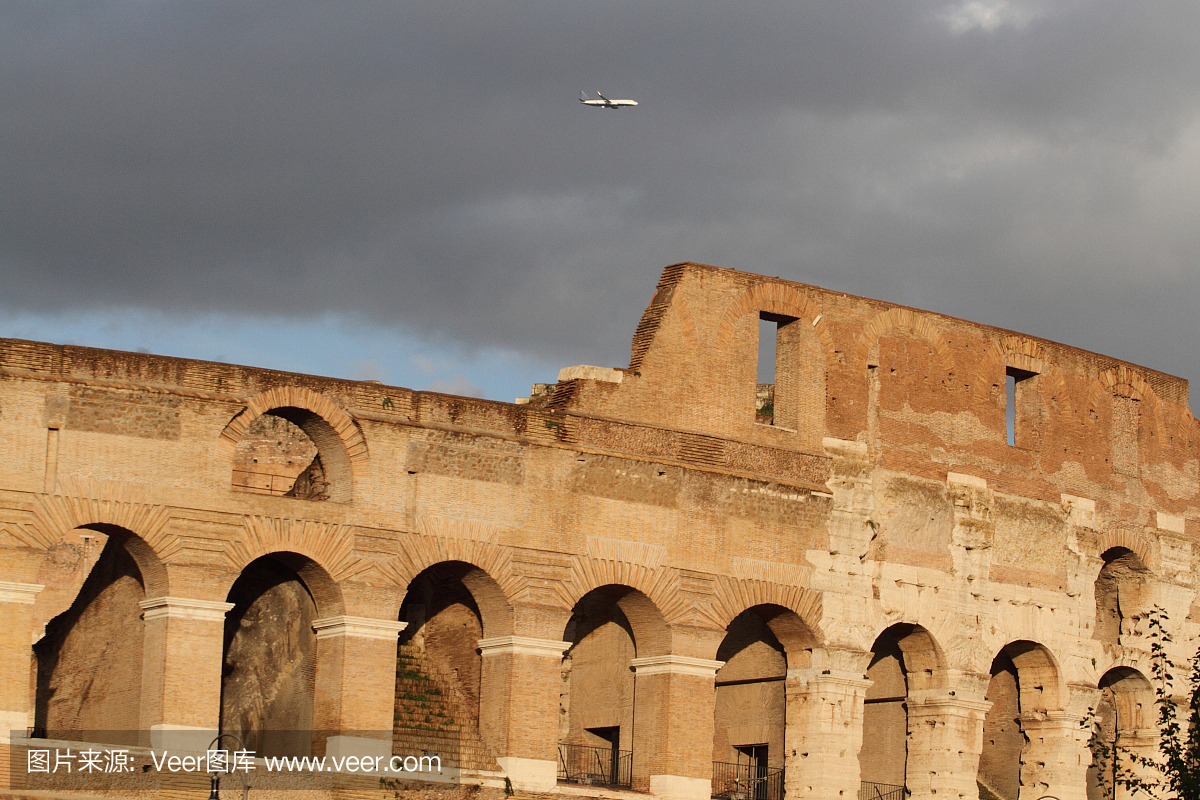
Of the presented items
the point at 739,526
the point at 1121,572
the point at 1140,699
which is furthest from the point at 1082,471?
the point at 739,526

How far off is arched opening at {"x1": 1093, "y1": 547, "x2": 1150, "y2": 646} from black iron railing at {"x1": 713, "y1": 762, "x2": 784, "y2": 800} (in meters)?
5.31

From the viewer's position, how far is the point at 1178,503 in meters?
26.0

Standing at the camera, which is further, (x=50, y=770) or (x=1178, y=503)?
(x=1178, y=503)

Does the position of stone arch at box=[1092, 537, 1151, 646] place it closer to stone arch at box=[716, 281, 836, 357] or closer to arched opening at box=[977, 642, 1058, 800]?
arched opening at box=[977, 642, 1058, 800]

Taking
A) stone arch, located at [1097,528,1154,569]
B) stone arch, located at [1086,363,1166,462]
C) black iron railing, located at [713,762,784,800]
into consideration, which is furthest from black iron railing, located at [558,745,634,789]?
stone arch, located at [1086,363,1166,462]

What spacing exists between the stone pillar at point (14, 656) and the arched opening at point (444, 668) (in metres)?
3.80

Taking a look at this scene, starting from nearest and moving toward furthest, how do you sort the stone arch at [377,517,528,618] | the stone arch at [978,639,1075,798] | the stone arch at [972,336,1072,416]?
the stone arch at [377,517,528,618], the stone arch at [978,639,1075,798], the stone arch at [972,336,1072,416]

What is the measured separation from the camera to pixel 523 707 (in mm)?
19312

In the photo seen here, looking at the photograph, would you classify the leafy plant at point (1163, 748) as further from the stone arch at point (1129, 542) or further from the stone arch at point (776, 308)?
the stone arch at point (776, 308)

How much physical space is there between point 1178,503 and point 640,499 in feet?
31.2

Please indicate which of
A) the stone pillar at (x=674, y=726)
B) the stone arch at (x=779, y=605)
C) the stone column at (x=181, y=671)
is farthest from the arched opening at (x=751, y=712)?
the stone column at (x=181, y=671)

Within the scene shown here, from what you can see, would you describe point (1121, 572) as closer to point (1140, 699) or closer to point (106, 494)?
point (1140, 699)

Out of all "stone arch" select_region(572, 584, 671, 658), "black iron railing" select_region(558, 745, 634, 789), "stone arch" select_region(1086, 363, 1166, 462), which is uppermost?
"stone arch" select_region(1086, 363, 1166, 462)

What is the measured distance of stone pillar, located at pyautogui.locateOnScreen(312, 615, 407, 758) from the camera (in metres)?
18.4
